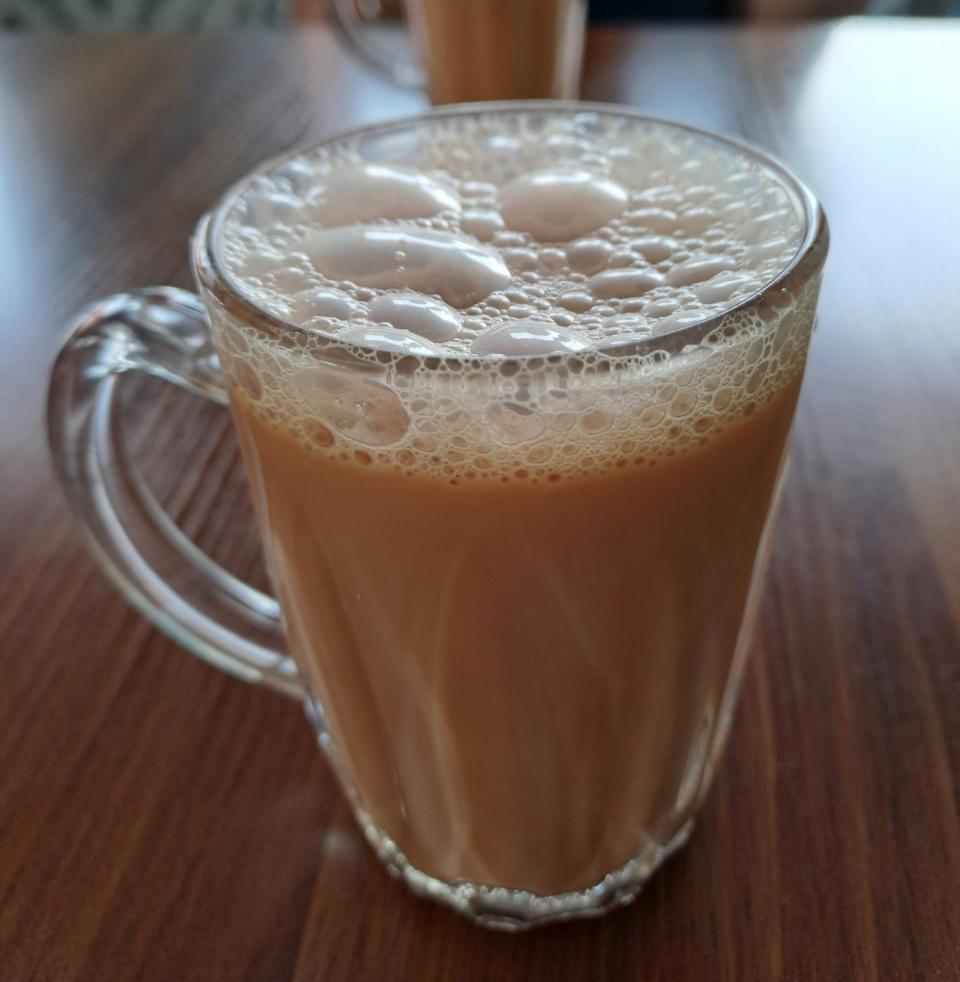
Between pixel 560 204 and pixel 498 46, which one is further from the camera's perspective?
pixel 498 46

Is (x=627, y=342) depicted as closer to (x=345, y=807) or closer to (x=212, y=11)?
(x=345, y=807)

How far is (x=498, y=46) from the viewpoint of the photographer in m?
1.24

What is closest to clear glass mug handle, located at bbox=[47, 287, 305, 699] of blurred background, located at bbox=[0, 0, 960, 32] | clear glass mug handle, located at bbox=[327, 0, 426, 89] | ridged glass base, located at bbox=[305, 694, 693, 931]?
ridged glass base, located at bbox=[305, 694, 693, 931]

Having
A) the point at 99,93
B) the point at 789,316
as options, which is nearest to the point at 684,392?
the point at 789,316

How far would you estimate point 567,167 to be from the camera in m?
0.53

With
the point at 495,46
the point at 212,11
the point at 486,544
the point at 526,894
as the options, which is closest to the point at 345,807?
the point at 526,894

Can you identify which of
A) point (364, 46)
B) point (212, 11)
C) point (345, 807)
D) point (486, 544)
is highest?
point (486, 544)

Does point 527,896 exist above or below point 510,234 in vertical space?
below

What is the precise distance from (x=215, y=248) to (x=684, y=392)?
209 mm

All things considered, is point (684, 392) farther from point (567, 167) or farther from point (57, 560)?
point (57, 560)

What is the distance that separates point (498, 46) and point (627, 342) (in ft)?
3.32

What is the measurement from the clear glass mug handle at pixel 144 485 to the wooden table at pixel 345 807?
0.06 meters

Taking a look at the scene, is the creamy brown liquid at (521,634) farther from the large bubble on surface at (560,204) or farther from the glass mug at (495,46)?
the glass mug at (495,46)

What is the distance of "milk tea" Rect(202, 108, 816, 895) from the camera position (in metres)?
0.37
